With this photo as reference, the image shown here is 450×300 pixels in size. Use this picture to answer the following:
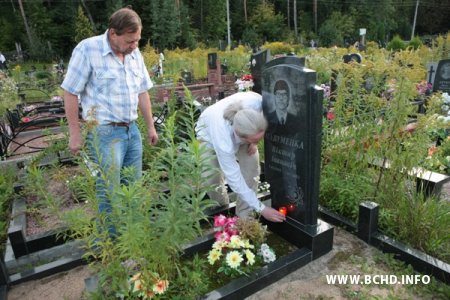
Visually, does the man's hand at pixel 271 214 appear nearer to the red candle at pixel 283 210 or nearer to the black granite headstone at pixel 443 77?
the red candle at pixel 283 210

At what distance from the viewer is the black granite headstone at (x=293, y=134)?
2.58 metres

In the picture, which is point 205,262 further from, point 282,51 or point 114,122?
point 282,51

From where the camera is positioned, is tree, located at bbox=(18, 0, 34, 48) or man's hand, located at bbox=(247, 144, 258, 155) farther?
tree, located at bbox=(18, 0, 34, 48)

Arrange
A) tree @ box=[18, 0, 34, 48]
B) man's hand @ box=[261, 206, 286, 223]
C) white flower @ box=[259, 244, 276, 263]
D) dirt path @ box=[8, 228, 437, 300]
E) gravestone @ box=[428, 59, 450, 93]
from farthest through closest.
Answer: tree @ box=[18, 0, 34, 48]
gravestone @ box=[428, 59, 450, 93]
man's hand @ box=[261, 206, 286, 223]
white flower @ box=[259, 244, 276, 263]
dirt path @ box=[8, 228, 437, 300]

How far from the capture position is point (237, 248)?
264 centimetres

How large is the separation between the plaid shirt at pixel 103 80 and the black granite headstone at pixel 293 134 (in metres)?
1.14

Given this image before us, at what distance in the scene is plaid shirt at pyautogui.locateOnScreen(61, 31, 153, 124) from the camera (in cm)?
256

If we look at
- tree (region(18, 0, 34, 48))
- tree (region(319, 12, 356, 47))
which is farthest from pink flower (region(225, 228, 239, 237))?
tree (region(319, 12, 356, 47))

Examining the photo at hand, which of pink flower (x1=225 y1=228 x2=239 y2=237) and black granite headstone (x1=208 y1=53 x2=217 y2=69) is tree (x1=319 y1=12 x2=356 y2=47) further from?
pink flower (x1=225 y1=228 x2=239 y2=237)

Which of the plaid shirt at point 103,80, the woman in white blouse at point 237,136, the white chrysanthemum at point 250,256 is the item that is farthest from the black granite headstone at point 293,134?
the plaid shirt at point 103,80

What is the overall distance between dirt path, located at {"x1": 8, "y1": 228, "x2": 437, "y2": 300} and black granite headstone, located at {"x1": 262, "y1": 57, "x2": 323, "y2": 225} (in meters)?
0.39

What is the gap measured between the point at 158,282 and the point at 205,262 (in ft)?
2.22

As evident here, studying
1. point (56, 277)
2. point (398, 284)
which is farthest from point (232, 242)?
point (56, 277)

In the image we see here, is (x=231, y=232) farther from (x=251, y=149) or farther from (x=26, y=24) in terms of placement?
(x=26, y=24)
